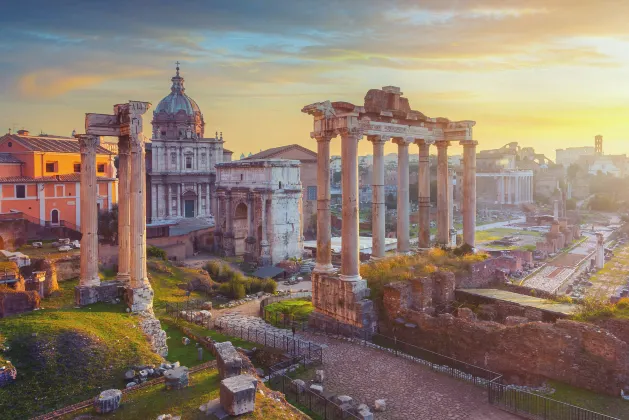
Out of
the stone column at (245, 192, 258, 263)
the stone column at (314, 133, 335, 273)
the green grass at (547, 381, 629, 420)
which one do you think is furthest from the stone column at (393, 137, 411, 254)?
the stone column at (245, 192, 258, 263)

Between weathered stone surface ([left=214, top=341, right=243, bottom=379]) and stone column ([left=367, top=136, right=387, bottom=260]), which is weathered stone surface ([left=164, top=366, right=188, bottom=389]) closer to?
weathered stone surface ([left=214, top=341, right=243, bottom=379])

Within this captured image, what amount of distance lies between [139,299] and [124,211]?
9.24 ft

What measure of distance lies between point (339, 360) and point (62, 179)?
88.8 feet

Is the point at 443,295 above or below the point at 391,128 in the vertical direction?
below

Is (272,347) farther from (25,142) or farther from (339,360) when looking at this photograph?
(25,142)

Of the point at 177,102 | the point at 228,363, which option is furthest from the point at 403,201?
the point at 177,102

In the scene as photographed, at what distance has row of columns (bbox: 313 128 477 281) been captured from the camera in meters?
16.6

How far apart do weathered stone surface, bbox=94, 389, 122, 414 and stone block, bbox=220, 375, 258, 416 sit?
204 cm

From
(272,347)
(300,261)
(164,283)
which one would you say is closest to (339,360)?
(272,347)

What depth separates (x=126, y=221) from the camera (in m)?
16.6

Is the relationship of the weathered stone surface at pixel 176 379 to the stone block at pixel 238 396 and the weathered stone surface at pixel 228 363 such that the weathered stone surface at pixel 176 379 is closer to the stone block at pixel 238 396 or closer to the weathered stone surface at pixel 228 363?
the weathered stone surface at pixel 228 363

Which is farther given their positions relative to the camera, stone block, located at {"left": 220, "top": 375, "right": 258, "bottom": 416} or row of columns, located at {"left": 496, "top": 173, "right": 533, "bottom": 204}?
row of columns, located at {"left": 496, "top": 173, "right": 533, "bottom": 204}

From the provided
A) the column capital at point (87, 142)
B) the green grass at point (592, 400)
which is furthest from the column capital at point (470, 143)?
the column capital at point (87, 142)

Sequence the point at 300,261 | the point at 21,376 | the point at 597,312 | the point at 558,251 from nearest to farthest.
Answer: the point at 21,376, the point at 597,312, the point at 300,261, the point at 558,251
